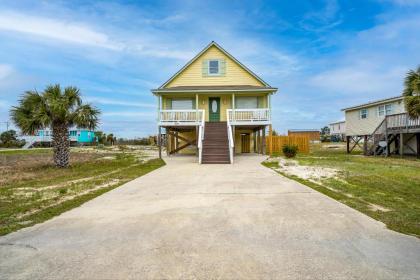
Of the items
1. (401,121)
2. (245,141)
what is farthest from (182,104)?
(401,121)

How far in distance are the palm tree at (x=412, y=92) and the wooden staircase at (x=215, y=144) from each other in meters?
9.77

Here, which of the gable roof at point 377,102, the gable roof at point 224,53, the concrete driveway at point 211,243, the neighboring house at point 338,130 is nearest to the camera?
the concrete driveway at point 211,243

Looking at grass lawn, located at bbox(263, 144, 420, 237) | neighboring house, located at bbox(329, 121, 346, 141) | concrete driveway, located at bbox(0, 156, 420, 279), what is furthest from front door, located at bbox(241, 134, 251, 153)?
neighboring house, located at bbox(329, 121, 346, 141)

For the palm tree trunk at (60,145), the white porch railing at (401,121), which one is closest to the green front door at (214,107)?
the palm tree trunk at (60,145)

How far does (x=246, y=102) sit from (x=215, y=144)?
6.04 metres

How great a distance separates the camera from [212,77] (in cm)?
2178

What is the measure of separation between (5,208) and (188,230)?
4107 millimetres

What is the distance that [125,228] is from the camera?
415 cm

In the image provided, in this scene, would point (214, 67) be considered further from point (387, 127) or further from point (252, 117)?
point (387, 127)

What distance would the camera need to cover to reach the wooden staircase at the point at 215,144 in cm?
1520

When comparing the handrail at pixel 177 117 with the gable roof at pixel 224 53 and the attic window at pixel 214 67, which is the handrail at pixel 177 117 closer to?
the gable roof at pixel 224 53

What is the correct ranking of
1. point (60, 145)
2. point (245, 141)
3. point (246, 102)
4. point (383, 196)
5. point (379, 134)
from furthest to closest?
point (245, 141) < point (379, 134) < point (246, 102) < point (60, 145) < point (383, 196)

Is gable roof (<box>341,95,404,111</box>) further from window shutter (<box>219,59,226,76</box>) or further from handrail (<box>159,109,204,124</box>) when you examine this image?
handrail (<box>159,109,204,124</box>)

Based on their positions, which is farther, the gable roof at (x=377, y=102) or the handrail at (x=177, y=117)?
the gable roof at (x=377, y=102)
